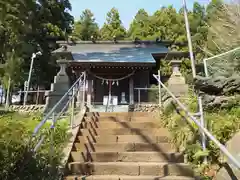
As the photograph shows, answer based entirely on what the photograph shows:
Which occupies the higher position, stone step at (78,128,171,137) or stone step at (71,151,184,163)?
stone step at (78,128,171,137)

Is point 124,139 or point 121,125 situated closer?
point 124,139

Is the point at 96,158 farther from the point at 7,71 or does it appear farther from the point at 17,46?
the point at 17,46

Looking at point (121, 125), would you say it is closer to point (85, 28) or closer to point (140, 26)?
point (140, 26)

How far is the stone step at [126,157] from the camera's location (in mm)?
4316

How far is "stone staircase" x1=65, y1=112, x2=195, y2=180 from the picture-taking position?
→ 12.8 feet

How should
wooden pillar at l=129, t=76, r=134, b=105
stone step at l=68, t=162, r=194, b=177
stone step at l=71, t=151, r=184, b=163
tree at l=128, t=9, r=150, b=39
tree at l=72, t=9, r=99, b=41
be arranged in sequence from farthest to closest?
tree at l=72, t=9, r=99, b=41 → tree at l=128, t=9, r=150, b=39 → wooden pillar at l=129, t=76, r=134, b=105 → stone step at l=71, t=151, r=184, b=163 → stone step at l=68, t=162, r=194, b=177

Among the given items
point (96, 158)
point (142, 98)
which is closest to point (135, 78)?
point (142, 98)

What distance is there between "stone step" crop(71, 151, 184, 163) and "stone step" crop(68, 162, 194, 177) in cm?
30

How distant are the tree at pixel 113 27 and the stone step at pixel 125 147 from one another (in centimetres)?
1521

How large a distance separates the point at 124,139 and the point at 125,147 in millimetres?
427

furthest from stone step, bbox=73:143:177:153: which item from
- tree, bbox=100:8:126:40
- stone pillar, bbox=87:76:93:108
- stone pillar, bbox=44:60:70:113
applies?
tree, bbox=100:8:126:40

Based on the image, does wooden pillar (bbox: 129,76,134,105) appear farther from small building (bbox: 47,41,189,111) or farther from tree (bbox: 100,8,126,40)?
tree (bbox: 100,8,126,40)

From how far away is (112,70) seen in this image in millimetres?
12992

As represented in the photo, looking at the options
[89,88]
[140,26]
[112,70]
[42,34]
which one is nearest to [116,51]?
[112,70]
